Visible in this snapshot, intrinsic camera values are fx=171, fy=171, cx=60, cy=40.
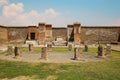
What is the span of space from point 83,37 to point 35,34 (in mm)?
8691

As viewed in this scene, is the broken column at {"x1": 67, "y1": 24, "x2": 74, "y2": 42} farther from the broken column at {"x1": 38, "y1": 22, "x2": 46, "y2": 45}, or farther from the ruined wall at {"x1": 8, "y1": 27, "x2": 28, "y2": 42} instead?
the ruined wall at {"x1": 8, "y1": 27, "x2": 28, "y2": 42}

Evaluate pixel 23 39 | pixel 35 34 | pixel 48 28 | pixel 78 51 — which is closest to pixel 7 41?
pixel 23 39

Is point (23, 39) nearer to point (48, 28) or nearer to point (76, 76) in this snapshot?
point (48, 28)

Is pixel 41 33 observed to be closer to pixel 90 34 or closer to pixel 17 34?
pixel 17 34

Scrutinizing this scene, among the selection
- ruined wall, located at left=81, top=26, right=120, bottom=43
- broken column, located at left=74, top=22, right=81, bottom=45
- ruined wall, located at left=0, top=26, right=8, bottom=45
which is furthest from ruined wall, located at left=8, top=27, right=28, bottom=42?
ruined wall, located at left=81, top=26, right=120, bottom=43

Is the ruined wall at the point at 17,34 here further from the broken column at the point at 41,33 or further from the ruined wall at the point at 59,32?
the broken column at the point at 41,33

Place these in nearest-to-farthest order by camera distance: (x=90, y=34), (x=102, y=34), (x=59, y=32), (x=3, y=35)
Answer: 1. (x=3, y=35)
2. (x=102, y=34)
3. (x=90, y=34)
4. (x=59, y=32)

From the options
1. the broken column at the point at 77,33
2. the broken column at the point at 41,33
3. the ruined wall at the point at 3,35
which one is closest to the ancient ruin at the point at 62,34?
the ruined wall at the point at 3,35

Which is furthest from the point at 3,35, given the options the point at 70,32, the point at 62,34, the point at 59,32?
the point at 70,32

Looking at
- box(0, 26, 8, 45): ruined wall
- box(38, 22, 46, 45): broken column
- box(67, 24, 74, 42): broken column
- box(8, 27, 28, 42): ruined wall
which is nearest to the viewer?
box(38, 22, 46, 45): broken column

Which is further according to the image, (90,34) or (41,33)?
(90,34)

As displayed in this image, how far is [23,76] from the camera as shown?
713 centimetres

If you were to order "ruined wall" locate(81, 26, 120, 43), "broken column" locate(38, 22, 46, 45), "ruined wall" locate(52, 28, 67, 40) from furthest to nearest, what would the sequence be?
"ruined wall" locate(52, 28, 67, 40)
"ruined wall" locate(81, 26, 120, 43)
"broken column" locate(38, 22, 46, 45)

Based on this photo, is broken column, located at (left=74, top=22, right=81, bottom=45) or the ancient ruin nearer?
broken column, located at (left=74, top=22, right=81, bottom=45)
